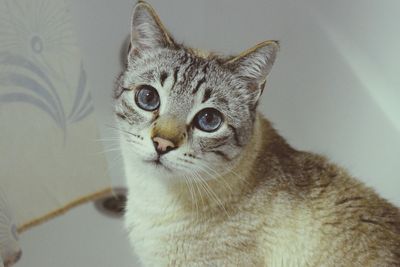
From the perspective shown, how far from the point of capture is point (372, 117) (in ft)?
5.23

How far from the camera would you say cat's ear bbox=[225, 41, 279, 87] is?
3.13ft

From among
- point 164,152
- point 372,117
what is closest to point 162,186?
point 164,152

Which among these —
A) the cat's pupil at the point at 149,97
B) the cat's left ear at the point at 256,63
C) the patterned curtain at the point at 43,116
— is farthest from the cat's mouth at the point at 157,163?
the patterned curtain at the point at 43,116

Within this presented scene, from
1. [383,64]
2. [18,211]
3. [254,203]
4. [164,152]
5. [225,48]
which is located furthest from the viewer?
[225,48]

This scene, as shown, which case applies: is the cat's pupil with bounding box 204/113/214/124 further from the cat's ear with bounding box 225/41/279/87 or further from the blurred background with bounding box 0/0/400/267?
the blurred background with bounding box 0/0/400/267

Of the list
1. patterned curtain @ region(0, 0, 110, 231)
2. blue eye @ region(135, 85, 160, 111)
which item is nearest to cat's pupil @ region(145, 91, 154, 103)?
blue eye @ region(135, 85, 160, 111)

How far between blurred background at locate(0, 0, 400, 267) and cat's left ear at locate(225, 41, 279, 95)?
1.91 ft

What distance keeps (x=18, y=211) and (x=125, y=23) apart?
61cm

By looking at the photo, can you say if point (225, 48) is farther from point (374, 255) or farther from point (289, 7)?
point (374, 255)

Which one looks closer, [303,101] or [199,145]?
[199,145]

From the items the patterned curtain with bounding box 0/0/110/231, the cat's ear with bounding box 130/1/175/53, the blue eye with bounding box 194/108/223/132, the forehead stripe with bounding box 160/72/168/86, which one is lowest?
the patterned curtain with bounding box 0/0/110/231

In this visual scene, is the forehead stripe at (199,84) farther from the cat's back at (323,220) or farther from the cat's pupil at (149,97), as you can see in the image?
the cat's back at (323,220)

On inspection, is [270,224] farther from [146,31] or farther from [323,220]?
[146,31]

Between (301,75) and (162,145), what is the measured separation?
825 mm
